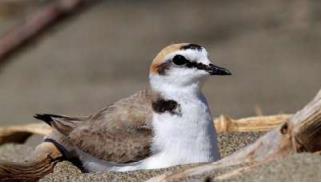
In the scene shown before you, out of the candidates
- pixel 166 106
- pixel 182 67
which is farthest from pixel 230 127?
pixel 166 106

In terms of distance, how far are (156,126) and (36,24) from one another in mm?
2685


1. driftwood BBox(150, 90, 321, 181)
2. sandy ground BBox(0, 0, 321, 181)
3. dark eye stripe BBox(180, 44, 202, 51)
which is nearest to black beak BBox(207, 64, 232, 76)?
dark eye stripe BBox(180, 44, 202, 51)

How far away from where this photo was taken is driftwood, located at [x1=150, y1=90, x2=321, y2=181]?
140 inches

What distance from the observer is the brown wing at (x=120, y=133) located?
15.4ft

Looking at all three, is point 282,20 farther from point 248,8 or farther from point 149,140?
point 149,140

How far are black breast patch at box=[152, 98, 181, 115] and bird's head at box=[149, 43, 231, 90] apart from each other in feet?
0.43

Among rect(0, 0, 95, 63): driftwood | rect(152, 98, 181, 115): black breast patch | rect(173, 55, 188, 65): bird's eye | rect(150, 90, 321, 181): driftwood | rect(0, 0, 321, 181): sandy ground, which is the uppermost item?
rect(0, 0, 321, 181): sandy ground

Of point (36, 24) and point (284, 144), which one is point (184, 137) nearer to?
point (284, 144)

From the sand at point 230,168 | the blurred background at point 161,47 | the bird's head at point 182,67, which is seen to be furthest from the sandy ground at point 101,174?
the blurred background at point 161,47

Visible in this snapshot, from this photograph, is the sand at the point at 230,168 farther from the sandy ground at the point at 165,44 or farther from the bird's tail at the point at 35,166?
the sandy ground at the point at 165,44

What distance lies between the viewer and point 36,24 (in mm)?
1989

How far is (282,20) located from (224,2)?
0.99 meters

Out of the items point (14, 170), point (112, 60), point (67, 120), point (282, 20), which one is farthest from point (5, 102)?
point (14, 170)

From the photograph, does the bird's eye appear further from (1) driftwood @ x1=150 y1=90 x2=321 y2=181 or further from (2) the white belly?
(1) driftwood @ x1=150 y1=90 x2=321 y2=181
